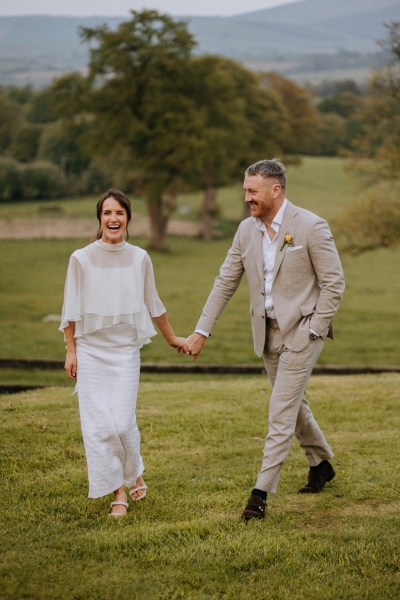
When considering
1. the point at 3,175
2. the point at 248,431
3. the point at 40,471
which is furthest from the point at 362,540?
the point at 3,175

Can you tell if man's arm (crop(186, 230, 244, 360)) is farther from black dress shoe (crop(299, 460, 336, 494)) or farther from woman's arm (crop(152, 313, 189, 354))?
black dress shoe (crop(299, 460, 336, 494))

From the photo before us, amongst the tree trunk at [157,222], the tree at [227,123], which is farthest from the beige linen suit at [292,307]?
the tree trunk at [157,222]

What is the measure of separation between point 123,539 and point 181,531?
1.46 ft

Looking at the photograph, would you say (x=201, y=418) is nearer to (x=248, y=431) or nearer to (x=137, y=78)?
(x=248, y=431)

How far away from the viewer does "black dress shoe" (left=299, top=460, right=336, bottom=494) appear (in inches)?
300

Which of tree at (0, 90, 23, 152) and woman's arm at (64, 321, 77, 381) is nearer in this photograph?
woman's arm at (64, 321, 77, 381)

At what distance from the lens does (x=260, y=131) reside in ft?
241

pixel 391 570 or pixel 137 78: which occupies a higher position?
pixel 137 78

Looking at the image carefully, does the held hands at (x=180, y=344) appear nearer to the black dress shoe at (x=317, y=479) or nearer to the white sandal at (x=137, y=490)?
the white sandal at (x=137, y=490)

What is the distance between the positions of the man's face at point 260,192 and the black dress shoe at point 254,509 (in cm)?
219

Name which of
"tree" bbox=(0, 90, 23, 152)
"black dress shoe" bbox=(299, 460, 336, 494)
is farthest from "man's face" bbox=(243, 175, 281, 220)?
"tree" bbox=(0, 90, 23, 152)

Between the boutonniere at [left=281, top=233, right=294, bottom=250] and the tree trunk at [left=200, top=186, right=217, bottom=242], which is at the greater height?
the boutonniere at [left=281, top=233, right=294, bottom=250]

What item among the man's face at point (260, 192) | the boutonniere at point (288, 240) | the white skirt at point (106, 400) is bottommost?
the white skirt at point (106, 400)

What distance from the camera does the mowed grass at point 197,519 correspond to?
541 centimetres
